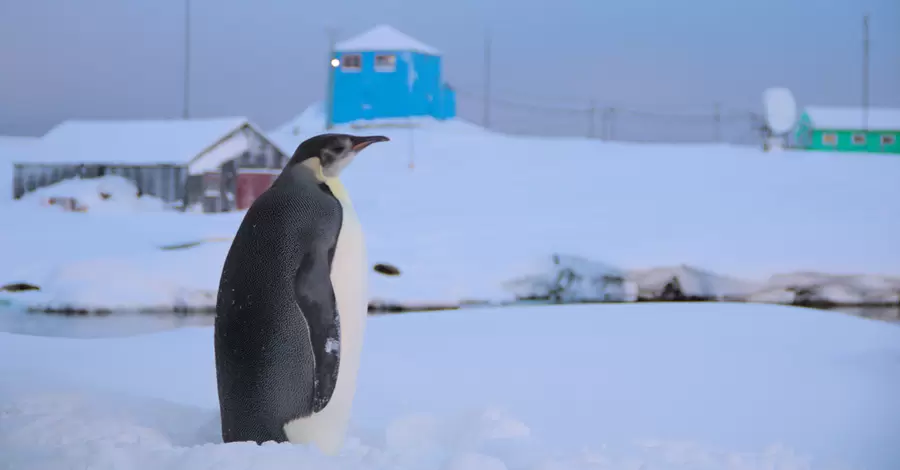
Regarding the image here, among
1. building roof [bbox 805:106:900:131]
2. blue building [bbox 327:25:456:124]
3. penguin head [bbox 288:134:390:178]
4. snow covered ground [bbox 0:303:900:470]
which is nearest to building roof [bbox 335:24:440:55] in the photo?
blue building [bbox 327:25:456:124]

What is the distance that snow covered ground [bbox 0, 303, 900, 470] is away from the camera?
1.87 metres

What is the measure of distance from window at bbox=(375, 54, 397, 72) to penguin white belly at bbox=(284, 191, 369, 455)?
15.5 m

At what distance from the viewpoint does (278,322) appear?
1.88 metres

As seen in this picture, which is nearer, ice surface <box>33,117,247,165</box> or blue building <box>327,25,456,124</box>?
ice surface <box>33,117,247,165</box>

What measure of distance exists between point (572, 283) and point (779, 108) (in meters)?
9.88

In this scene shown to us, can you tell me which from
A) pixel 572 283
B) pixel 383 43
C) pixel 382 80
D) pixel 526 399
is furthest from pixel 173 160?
pixel 526 399

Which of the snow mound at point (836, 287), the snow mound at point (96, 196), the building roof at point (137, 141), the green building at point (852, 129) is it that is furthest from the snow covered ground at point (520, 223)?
the green building at point (852, 129)

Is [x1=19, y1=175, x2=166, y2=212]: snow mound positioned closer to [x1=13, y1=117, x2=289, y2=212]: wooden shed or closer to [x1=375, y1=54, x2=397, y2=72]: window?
[x1=13, y1=117, x2=289, y2=212]: wooden shed

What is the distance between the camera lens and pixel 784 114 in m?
16.4

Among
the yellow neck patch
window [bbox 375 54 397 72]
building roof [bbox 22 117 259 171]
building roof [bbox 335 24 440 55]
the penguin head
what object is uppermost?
building roof [bbox 335 24 440 55]

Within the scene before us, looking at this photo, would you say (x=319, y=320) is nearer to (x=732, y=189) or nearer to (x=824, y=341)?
(x=824, y=341)

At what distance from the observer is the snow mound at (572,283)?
803 cm

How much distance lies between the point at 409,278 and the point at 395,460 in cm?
606

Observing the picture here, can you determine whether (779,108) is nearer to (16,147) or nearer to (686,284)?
(686,284)
